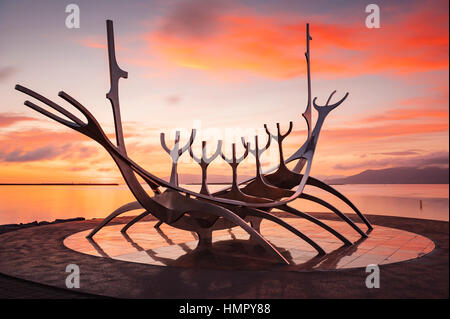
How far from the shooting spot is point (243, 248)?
32.9 feet

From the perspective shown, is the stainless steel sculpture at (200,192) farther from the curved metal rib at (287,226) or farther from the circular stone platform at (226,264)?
the circular stone platform at (226,264)

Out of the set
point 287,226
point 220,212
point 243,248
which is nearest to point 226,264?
point 220,212

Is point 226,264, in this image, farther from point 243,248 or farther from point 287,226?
point 243,248

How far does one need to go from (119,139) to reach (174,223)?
7.64ft

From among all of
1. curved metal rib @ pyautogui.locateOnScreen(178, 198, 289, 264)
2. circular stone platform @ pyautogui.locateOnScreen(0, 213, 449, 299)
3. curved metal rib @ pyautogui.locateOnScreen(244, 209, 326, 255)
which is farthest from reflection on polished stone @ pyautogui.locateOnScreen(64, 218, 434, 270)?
curved metal rib @ pyautogui.locateOnScreen(178, 198, 289, 264)

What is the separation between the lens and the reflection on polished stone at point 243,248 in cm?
834

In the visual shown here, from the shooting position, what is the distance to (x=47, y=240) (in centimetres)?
1144

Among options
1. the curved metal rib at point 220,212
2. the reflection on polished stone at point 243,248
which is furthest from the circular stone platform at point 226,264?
the curved metal rib at point 220,212

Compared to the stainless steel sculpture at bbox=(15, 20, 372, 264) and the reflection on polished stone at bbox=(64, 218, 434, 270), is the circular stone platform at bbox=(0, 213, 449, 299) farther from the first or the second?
the stainless steel sculpture at bbox=(15, 20, 372, 264)

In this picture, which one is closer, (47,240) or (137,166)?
(137,166)

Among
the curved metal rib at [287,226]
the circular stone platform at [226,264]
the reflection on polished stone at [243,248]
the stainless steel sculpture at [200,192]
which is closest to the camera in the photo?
the circular stone platform at [226,264]

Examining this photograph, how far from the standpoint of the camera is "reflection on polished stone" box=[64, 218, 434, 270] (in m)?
8.34
